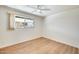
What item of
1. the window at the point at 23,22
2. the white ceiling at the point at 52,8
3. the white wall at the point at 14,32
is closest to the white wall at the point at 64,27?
the white ceiling at the point at 52,8

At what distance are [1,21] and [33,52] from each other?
0.85m

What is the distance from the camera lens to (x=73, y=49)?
192cm

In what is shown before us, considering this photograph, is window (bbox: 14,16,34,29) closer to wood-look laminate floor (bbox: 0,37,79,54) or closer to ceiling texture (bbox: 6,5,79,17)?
ceiling texture (bbox: 6,5,79,17)

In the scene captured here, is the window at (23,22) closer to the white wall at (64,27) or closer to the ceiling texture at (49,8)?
the ceiling texture at (49,8)

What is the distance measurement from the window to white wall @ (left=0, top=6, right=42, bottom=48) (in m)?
0.08

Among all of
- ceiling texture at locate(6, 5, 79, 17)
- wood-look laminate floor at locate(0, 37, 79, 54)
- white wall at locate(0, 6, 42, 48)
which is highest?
ceiling texture at locate(6, 5, 79, 17)

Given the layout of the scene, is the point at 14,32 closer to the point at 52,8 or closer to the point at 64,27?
the point at 52,8

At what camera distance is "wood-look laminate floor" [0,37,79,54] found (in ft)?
6.31

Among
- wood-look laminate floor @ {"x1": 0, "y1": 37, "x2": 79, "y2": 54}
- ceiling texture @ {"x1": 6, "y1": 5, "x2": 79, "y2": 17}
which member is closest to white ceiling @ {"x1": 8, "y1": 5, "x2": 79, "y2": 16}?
ceiling texture @ {"x1": 6, "y1": 5, "x2": 79, "y2": 17}

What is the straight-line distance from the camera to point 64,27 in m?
2.00

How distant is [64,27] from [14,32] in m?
0.98
